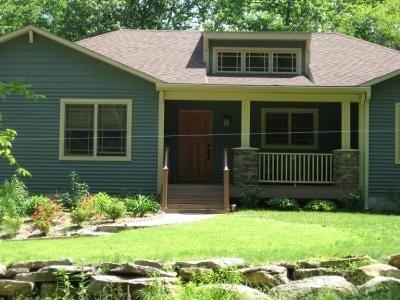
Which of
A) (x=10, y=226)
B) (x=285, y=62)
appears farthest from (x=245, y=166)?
(x=10, y=226)

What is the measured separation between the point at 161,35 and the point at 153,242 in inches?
447

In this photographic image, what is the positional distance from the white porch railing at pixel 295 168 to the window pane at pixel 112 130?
3661mm

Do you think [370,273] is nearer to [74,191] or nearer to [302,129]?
[74,191]

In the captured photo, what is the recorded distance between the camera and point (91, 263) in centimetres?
768

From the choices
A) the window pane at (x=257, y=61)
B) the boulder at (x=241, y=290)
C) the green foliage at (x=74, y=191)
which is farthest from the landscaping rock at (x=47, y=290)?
the window pane at (x=257, y=61)

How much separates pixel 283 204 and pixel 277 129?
3.33 m

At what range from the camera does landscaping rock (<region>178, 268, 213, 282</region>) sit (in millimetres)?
7297

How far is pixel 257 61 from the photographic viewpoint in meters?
17.4

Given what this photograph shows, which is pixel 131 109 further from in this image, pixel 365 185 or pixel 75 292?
→ pixel 75 292

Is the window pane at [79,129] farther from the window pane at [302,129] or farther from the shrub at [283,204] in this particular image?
the window pane at [302,129]

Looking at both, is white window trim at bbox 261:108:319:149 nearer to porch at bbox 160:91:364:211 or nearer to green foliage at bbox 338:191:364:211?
porch at bbox 160:91:364:211

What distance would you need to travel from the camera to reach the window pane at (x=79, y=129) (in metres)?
15.4

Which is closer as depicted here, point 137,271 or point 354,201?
point 137,271

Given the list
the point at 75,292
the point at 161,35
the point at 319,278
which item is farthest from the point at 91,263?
the point at 161,35
